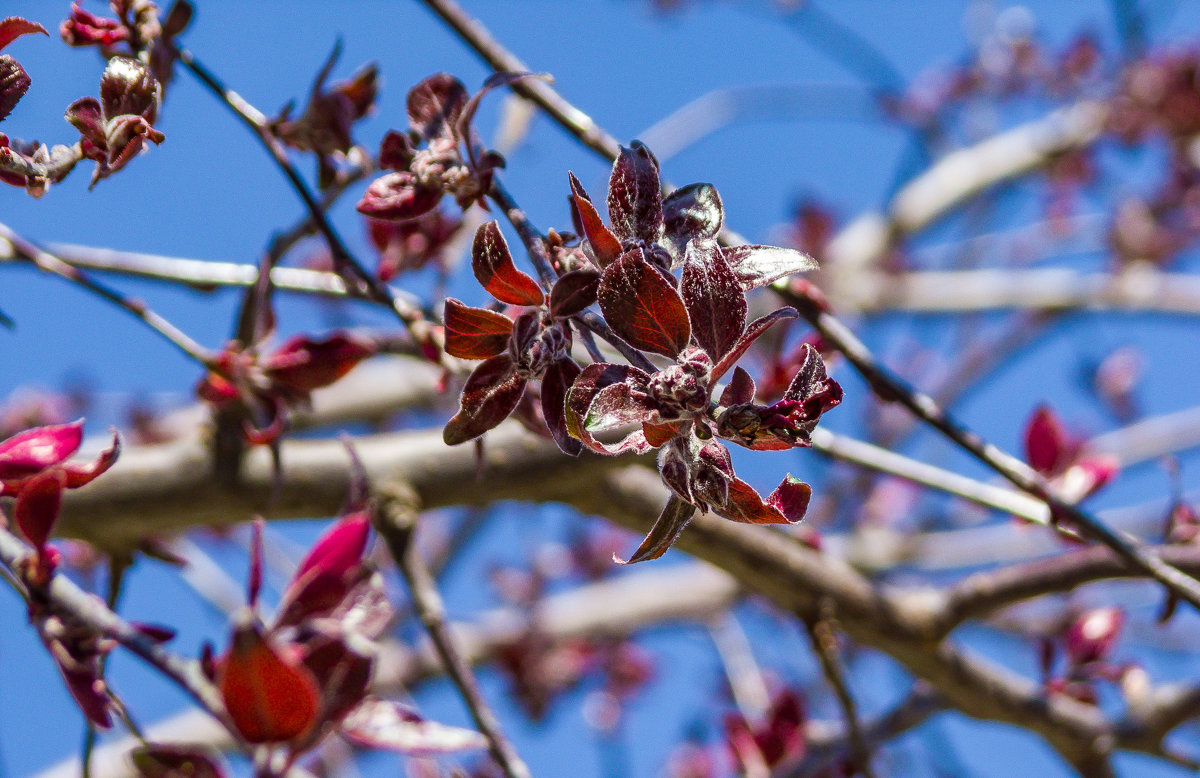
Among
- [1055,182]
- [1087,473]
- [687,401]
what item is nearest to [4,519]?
[687,401]

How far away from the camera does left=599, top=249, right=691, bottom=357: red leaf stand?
0.52 m

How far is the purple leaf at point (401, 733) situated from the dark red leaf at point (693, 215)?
36 centimetres

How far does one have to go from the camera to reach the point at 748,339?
50 centimetres

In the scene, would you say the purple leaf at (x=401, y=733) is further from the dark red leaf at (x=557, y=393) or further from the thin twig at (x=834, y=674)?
the thin twig at (x=834, y=674)

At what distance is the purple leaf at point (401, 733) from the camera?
558 mm

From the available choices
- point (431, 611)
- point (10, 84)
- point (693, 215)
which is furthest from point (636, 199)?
point (431, 611)

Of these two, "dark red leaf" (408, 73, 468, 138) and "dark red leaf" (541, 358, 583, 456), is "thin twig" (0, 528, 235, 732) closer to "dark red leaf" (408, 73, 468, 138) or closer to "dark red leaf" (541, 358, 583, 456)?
"dark red leaf" (541, 358, 583, 456)

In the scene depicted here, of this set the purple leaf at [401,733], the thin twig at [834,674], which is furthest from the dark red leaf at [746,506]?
the thin twig at [834,674]

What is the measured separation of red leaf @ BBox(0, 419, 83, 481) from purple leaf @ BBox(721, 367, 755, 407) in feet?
1.62

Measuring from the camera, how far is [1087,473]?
3.55ft

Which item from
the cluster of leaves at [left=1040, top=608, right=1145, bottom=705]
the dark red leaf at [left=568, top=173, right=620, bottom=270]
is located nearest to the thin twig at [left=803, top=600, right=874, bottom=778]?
the cluster of leaves at [left=1040, top=608, right=1145, bottom=705]

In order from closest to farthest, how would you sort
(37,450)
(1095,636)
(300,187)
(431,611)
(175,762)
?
(175,762) → (37,450) → (300,187) → (431,611) → (1095,636)

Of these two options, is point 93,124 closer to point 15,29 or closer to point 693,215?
point 15,29

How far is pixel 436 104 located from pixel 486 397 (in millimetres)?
274
